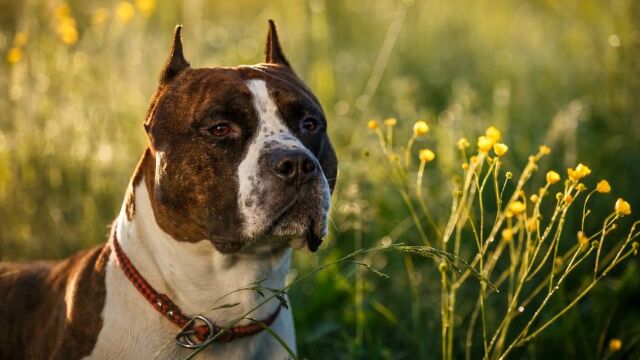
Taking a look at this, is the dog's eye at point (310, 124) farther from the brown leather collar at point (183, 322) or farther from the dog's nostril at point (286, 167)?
the brown leather collar at point (183, 322)

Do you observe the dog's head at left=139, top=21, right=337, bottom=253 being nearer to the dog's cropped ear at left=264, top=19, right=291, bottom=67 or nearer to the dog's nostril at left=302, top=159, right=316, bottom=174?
the dog's nostril at left=302, top=159, right=316, bottom=174

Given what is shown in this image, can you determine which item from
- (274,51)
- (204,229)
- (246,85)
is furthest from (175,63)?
(204,229)

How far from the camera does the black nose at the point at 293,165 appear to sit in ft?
8.23

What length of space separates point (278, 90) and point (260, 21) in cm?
432

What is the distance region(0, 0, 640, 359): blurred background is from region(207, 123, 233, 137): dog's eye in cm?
85

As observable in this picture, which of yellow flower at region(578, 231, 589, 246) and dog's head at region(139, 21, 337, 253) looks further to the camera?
dog's head at region(139, 21, 337, 253)

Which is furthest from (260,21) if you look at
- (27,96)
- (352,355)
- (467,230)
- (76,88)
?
(352,355)

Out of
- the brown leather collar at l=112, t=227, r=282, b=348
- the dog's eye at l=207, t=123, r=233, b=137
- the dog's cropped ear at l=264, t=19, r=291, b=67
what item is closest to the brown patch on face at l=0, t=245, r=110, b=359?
the brown leather collar at l=112, t=227, r=282, b=348

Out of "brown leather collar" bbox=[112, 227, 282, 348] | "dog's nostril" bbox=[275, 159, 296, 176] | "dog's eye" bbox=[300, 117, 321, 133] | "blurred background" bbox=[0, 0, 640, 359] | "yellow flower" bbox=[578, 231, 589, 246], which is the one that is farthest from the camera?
"blurred background" bbox=[0, 0, 640, 359]

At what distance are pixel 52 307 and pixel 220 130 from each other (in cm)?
95

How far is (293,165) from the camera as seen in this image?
99.0 inches

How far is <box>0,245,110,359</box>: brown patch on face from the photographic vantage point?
264 cm

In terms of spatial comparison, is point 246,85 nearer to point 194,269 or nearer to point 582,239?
point 194,269

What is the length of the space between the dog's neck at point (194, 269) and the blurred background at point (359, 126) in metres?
0.70
